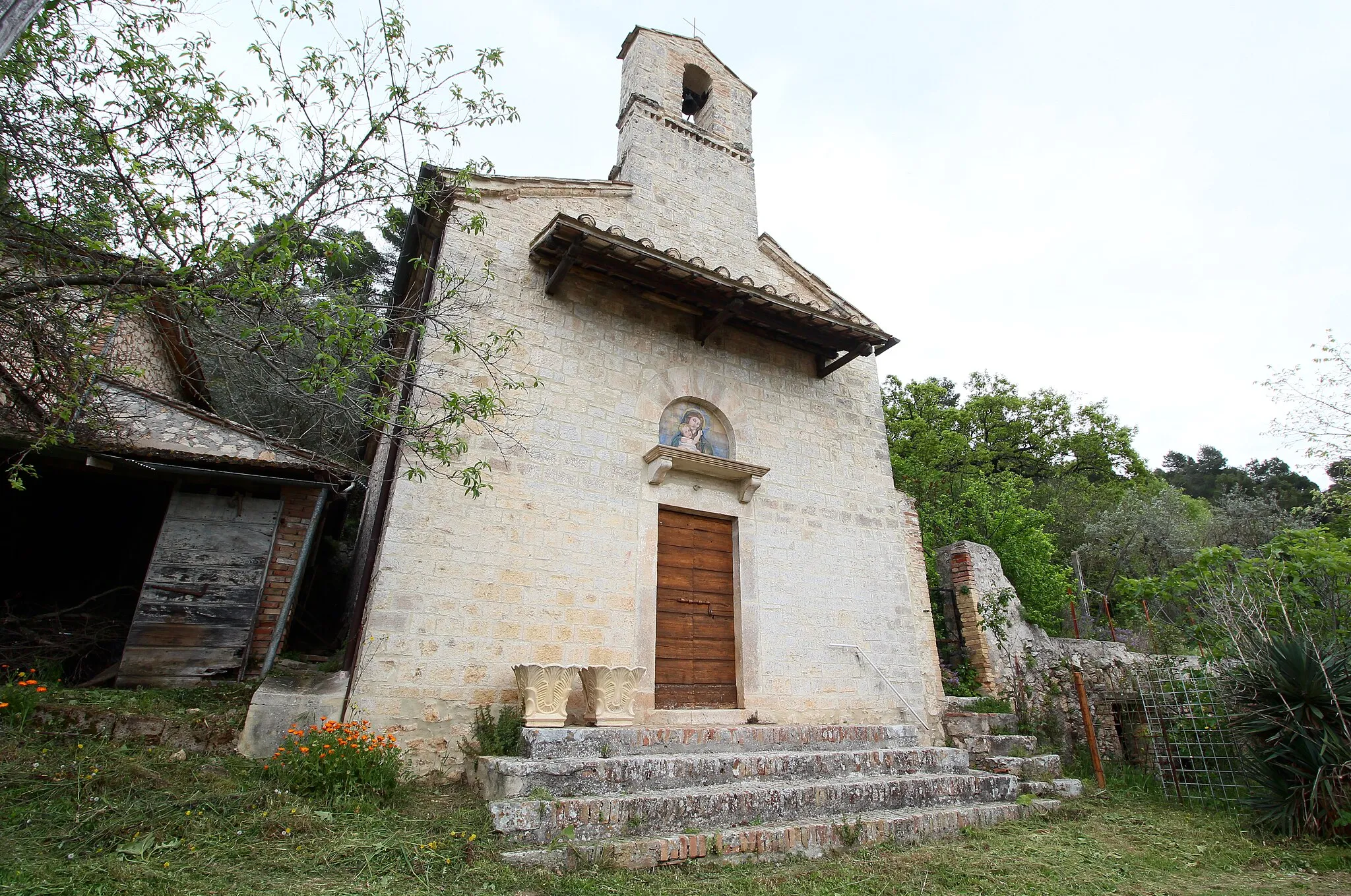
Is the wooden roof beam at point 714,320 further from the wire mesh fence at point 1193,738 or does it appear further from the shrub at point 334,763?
the wire mesh fence at point 1193,738

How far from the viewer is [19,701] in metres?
4.52

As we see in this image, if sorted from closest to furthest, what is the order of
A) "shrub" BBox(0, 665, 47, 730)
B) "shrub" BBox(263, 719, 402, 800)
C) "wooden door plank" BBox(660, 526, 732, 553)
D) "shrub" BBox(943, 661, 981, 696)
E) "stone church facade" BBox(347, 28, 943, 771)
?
"shrub" BBox(263, 719, 402, 800) < "shrub" BBox(0, 665, 47, 730) < "stone church facade" BBox(347, 28, 943, 771) < "wooden door plank" BBox(660, 526, 732, 553) < "shrub" BBox(943, 661, 981, 696)

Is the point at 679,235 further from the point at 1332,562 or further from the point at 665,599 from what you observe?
the point at 1332,562

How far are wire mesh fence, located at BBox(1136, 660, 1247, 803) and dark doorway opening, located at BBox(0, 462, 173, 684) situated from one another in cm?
1048

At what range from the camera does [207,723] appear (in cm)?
482

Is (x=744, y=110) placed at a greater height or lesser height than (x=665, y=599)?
greater

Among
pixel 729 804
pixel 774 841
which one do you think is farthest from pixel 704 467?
pixel 774 841

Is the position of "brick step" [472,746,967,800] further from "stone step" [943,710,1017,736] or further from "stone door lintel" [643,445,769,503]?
"stone door lintel" [643,445,769,503]

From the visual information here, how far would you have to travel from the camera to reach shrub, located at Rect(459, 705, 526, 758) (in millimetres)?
5297

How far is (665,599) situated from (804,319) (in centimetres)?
372

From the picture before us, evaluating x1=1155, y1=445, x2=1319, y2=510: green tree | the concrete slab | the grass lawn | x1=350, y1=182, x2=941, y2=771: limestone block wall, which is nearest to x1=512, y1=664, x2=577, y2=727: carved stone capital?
x1=350, y1=182, x2=941, y2=771: limestone block wall

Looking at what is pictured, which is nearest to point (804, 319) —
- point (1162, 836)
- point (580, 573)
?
point (580, 573)

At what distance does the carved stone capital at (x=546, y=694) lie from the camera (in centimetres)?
525

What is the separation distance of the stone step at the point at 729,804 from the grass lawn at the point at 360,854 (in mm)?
322
